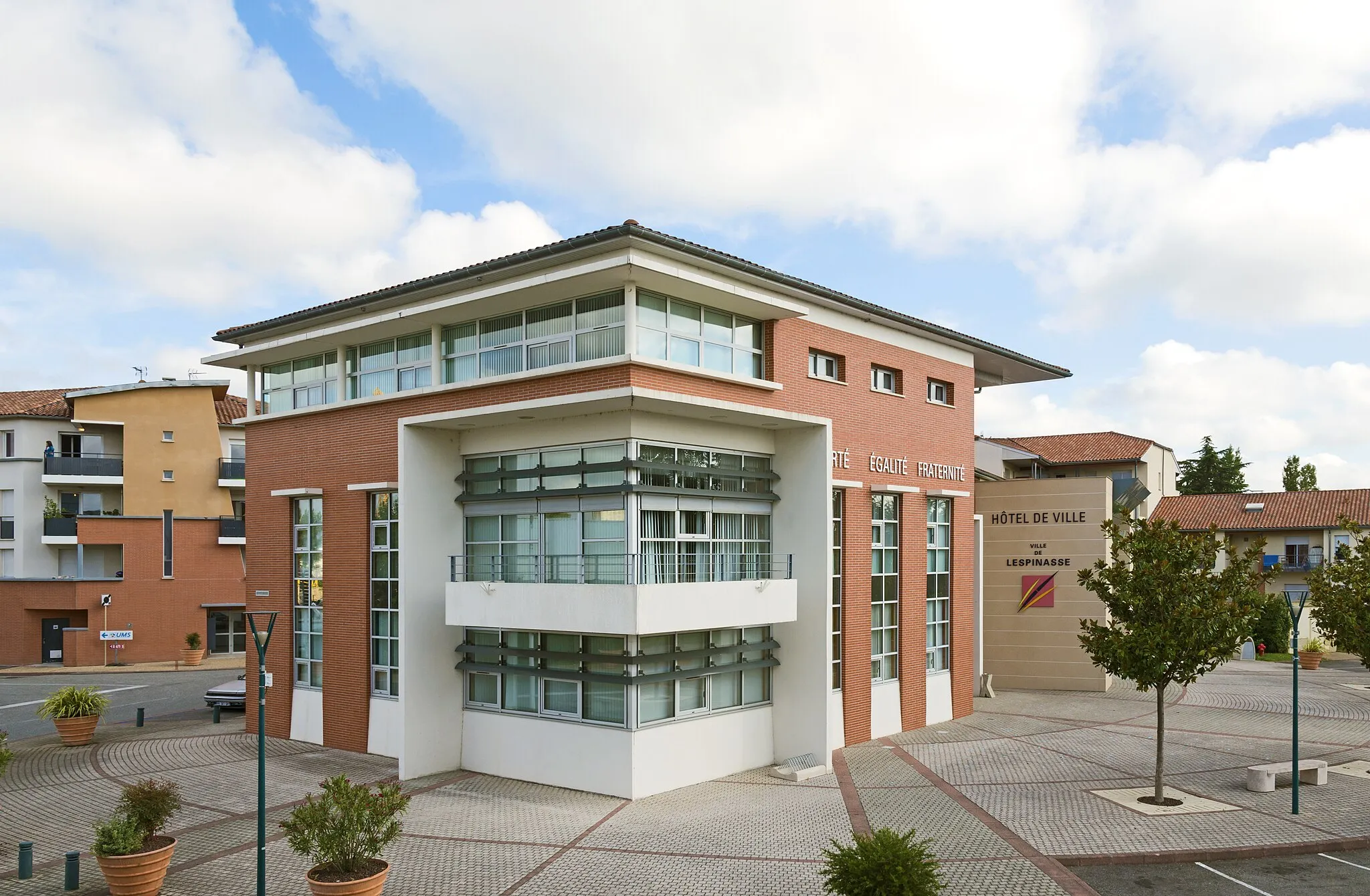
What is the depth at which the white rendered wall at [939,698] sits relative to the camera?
2428 centimetres

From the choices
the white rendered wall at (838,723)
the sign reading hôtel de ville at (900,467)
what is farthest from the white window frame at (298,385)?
the white rendered wall at (838,723)

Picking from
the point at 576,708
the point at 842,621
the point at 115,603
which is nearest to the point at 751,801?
the point at 576,708

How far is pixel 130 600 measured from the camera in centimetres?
4053

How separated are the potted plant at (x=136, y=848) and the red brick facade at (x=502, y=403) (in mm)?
8089

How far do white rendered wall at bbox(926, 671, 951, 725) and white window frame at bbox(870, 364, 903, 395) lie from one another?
23.3 feet

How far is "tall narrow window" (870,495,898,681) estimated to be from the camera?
22.6m

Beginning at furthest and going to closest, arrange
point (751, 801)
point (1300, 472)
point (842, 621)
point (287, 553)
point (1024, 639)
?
point (1300, 472), point (1024, 639), point (287, 553), point (842, 621), point (751, 801)

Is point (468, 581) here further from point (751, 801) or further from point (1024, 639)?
point (1024, 639)

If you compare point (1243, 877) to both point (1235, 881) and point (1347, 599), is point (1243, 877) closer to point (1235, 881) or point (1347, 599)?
point (1235, 881)

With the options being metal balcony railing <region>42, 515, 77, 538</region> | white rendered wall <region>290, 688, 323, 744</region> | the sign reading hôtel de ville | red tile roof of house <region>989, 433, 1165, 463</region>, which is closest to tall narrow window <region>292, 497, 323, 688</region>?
white rendered wall <region>290, 688, 323, 744</region>

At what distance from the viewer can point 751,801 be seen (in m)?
17.1

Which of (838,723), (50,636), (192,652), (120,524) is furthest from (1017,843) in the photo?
(50,636)

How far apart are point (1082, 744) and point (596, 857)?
1245 cm

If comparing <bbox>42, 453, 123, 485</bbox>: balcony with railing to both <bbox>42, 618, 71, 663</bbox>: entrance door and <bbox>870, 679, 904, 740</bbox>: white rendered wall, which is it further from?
<bbox>870, 679, 904, 740</bbox>: white rendered wall
